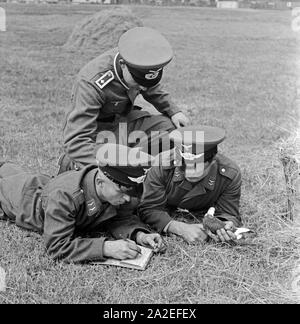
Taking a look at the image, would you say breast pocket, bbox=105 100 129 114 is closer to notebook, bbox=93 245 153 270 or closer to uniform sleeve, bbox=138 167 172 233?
uniform sleeve, bbox=138 167 172 233

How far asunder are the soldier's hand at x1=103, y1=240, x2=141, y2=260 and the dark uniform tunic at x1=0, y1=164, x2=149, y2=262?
0.14 ft

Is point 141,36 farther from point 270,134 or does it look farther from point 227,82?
point 227,82

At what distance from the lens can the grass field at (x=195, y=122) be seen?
11.7 ft

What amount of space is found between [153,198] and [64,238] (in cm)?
89

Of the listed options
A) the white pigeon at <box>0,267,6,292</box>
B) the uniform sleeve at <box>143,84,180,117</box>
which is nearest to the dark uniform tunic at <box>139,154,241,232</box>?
the uniform sleeve at <box>143,84,180,117</box>

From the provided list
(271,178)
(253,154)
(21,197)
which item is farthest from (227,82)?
(21,197)

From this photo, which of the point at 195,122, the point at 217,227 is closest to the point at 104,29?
the point at 195,122

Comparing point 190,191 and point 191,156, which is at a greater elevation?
point 191,156

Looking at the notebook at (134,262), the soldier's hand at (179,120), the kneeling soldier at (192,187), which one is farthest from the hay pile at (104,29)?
the notebook at (134,262)

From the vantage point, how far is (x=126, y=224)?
418 centimetres

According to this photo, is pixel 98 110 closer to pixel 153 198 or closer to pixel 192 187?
pixel 153 198

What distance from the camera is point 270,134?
7.15 m

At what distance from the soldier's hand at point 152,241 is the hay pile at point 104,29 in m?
9.57

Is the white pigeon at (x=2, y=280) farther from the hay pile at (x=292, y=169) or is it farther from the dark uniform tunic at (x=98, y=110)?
the hay pile at (x=292, y=169)
